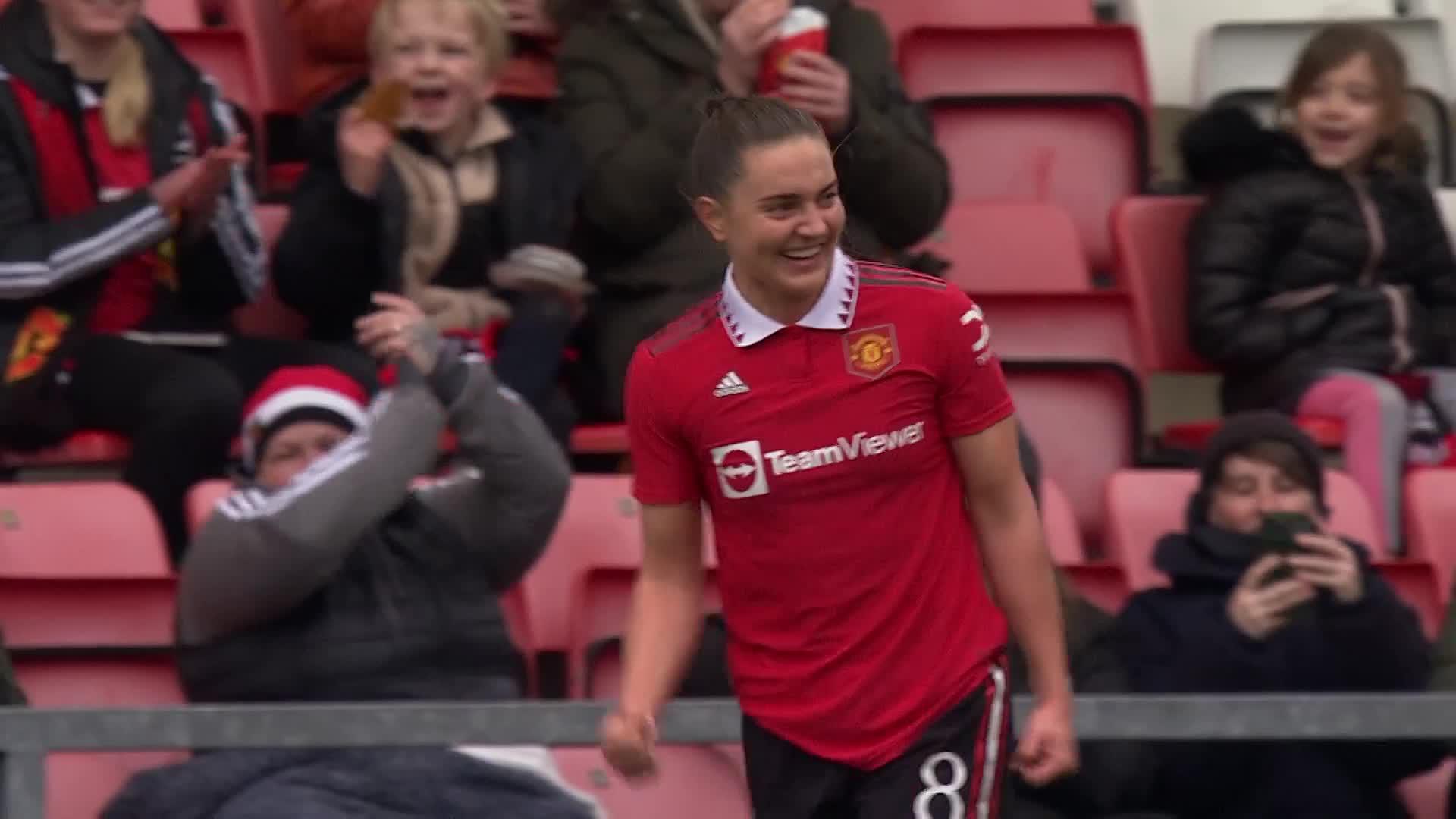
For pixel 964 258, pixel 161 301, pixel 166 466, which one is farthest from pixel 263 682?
pixel 964 258

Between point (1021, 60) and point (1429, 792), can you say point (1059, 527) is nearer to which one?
point (1429, 792)

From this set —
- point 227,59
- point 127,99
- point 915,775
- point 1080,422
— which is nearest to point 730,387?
point 915,775

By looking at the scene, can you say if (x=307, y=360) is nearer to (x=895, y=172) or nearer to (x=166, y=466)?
(x=166, y=466)

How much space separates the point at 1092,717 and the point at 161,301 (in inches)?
92.6

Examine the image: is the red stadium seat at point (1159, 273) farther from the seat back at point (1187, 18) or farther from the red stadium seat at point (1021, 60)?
the seat back at point (1187, 18)

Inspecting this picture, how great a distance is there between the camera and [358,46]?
5590 millimetres

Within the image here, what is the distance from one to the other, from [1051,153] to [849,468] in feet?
11.1

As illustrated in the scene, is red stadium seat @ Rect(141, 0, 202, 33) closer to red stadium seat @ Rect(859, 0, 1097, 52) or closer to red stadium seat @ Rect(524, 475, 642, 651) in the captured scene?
red stadium seat @ Rect(859, 0, 1097, 52)

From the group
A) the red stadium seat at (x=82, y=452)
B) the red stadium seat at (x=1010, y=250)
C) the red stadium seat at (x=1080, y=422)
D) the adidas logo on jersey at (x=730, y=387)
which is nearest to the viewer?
the adidas logo on jersey at (x=730, y=387)

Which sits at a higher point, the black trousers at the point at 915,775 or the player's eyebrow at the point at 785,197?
the player's eyebrow at the point at 785,197

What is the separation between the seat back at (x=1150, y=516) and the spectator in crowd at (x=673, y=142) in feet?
2.18

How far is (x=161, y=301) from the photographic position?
4.93 meters

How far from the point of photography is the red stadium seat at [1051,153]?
613cm

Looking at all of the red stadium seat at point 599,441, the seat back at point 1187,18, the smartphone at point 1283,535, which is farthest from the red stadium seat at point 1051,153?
the smartphone at point 1283,535
